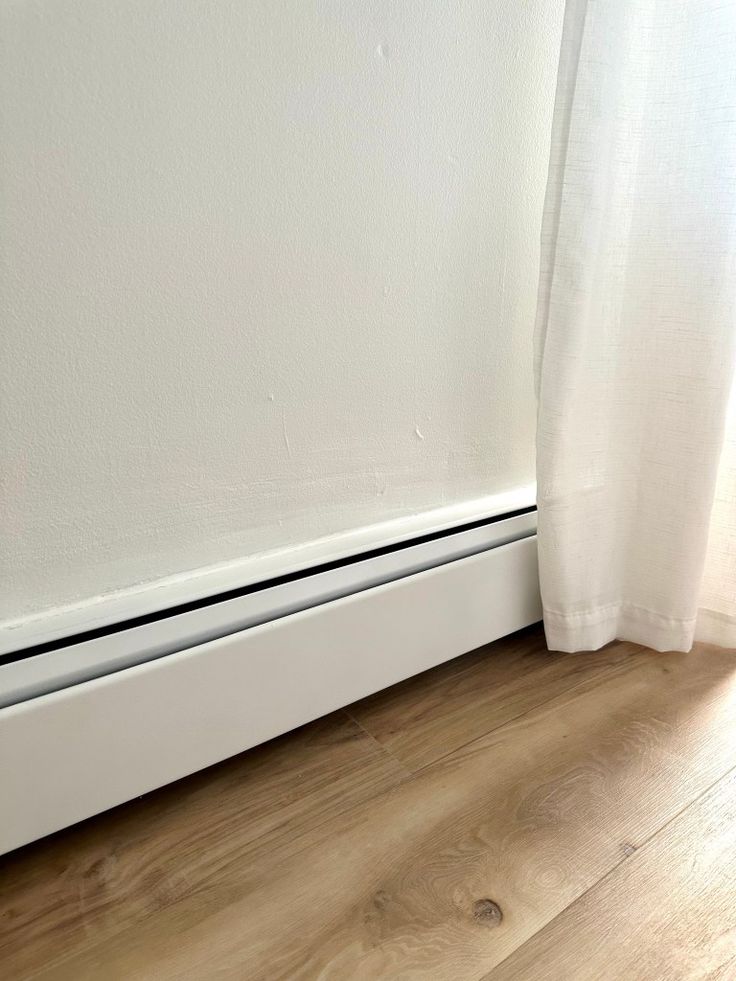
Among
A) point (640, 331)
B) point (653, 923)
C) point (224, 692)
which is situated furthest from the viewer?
point (640, 331)

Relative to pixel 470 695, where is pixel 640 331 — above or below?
above

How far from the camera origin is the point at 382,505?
834mm

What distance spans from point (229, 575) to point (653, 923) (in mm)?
466

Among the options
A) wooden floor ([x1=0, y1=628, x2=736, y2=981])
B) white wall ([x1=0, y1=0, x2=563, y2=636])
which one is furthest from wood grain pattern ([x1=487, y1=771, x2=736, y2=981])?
white wall ([x1=0, y1=0, x2=563, y2=636])

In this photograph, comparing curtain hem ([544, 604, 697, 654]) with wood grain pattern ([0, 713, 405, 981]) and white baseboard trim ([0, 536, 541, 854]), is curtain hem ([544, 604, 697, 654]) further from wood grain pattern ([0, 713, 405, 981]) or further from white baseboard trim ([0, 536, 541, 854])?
wood grain pattern ([0, 713, 405, 981])

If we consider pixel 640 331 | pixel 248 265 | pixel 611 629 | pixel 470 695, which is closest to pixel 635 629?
pixel 611 629

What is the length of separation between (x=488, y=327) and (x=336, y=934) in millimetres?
651

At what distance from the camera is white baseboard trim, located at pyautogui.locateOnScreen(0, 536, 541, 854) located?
0.57 m

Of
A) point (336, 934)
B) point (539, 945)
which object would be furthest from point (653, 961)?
point (336, 934)

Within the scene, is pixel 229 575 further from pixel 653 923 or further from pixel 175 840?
pixel 653 923

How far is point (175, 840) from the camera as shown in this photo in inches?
25.4

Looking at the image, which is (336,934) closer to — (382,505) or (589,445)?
(382,505)

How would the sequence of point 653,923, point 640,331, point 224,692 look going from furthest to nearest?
point 640,331 < point 224,692 < point 653,923

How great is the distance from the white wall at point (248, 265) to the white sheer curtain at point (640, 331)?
0.31 feet
